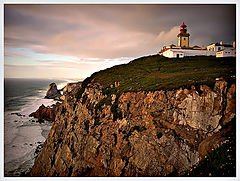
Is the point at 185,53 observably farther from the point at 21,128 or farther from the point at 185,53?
the point at 21,128

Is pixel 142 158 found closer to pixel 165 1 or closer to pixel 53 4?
pixel 165 1

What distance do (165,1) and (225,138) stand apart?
18.0 ft

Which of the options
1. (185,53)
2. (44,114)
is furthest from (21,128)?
(185,53)

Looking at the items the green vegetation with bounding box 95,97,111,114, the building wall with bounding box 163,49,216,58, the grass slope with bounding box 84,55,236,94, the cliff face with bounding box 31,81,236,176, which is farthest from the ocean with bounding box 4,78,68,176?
the building wall with bounding box 163,49,216,58

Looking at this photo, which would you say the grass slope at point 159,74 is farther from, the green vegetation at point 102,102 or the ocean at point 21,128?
the ocean at point 21,128

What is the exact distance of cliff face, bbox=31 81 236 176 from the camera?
5.68 metres

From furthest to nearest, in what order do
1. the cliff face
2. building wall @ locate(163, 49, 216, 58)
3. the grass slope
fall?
1. building wall @ locate(163, 49, 216, 58)
2. the grass slope
3. the cliff face

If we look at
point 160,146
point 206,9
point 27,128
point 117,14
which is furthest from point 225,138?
point 27,128

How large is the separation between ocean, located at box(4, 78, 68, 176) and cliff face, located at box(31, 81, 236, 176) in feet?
8.02

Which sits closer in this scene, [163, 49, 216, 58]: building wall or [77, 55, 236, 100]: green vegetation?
[77, 55, 236, 100]: green vegetation

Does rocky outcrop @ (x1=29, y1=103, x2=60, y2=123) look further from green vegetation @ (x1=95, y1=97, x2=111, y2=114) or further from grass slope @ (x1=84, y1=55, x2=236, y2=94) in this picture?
green vegetation @ (x1=95, y1=97, x2=111, y2=114)

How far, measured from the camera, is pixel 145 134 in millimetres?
6676

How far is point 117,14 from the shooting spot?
612 cm

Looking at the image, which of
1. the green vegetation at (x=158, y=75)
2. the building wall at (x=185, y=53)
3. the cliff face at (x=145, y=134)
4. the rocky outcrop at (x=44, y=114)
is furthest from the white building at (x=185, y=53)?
the rocky outcrop at (x=44, y=114)
